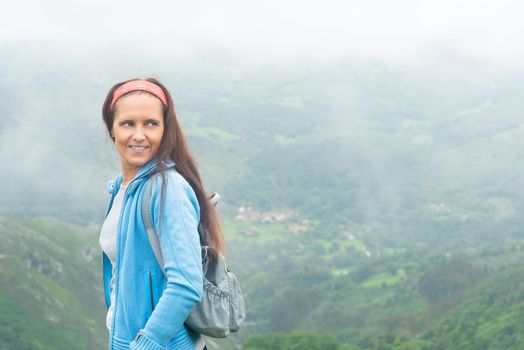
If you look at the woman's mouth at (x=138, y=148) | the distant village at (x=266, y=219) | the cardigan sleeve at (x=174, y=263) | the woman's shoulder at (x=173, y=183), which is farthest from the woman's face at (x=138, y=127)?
the distant village at (x=266, y=219)

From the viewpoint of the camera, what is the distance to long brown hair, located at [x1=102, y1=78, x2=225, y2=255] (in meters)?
4.84

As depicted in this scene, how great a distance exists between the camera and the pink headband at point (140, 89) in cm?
483

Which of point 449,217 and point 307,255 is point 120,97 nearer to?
point 307,255

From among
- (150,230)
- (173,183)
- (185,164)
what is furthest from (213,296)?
(185,164)

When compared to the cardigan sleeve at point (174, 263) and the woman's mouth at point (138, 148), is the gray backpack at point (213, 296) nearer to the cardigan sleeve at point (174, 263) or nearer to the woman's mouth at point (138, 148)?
the cardigan sleeve at point (174, 263)

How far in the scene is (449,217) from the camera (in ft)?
641

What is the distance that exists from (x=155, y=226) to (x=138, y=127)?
0.66 metres

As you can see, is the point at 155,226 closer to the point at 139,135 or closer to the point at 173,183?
the point at 173,183

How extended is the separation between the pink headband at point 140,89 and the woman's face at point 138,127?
0.03 m

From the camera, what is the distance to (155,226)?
455cm

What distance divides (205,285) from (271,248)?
160 meters

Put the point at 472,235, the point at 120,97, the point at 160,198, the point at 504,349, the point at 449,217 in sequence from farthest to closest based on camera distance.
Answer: the point at 449,217
the point at 472,235
the point at 504,349
the point at 120,97
the point at 160,198

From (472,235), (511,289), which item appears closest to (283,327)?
(511,289)

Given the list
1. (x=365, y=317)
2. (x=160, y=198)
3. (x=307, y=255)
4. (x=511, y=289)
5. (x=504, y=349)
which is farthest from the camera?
(x=307, y=255)
